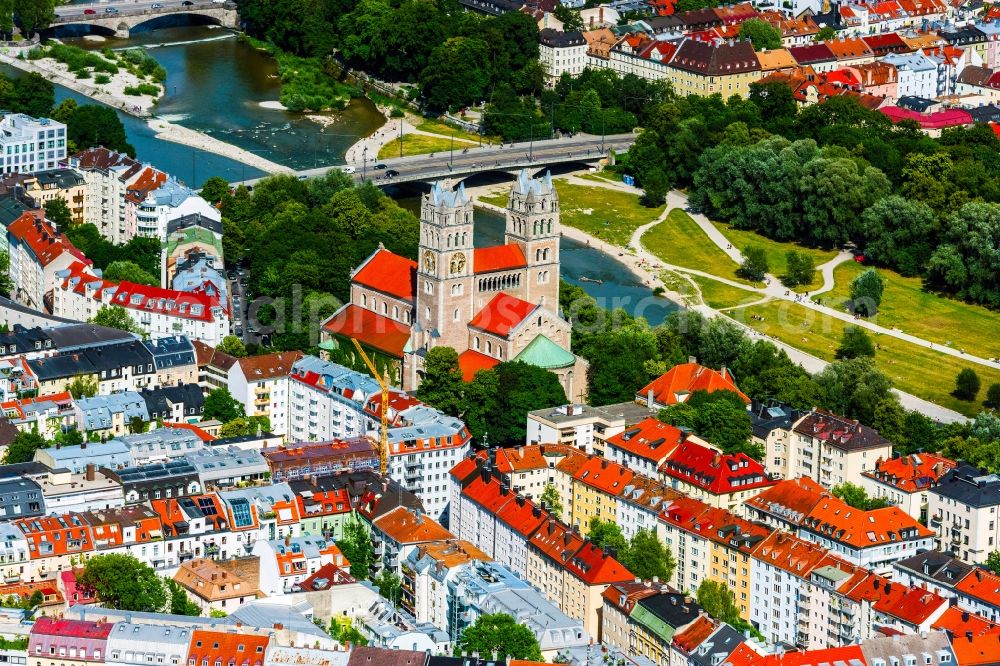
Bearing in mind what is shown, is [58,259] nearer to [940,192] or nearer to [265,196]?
[265,196]

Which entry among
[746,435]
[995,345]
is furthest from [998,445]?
[995,345]

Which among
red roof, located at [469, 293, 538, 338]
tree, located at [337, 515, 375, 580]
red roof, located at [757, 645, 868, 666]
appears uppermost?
red roof, located at [469, 293, 538, 338]

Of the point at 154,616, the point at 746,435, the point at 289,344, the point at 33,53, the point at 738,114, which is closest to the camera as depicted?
the point at 154,616

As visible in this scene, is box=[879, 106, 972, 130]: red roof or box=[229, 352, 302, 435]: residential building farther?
box=[879, 106, 972, 130]: red roof

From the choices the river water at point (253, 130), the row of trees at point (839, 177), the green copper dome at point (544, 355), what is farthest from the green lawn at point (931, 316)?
the green copper dome at point (544, 355)

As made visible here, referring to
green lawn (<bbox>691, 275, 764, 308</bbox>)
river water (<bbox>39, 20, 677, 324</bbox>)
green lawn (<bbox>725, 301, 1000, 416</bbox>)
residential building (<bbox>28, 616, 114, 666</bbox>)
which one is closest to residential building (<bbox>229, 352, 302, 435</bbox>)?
river water (<bbox>39, 20, 677, 324</bbox>)

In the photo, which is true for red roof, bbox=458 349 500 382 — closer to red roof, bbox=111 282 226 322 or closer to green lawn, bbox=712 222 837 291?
red roof, bbox=111 282 226 322

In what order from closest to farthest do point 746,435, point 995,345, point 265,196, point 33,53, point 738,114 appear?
1. point 746,435
2. point 995,345
3. point 265,196
4. point 738,114
5. point 33,53
